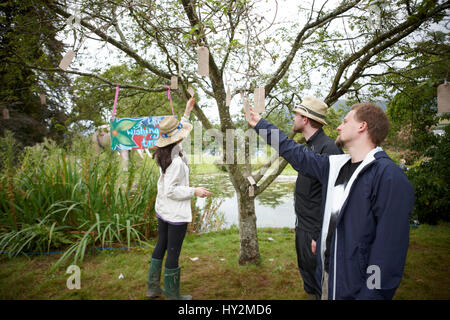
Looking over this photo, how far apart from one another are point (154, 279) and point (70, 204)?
2008 mm

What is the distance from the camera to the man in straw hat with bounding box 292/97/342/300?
1.79 m

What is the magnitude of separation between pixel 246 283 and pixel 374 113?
2.18 meters

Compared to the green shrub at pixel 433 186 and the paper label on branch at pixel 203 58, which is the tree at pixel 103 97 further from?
the green shrub at pixel 433 186

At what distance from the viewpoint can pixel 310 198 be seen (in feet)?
5.98

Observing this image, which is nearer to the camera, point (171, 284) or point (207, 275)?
point (171, 284)

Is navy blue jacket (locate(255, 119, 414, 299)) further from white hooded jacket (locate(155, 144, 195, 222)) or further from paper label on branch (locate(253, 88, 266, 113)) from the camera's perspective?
white hooded jacket (locate(155, 144, 195, 222))

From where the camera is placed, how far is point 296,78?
365 centimetres

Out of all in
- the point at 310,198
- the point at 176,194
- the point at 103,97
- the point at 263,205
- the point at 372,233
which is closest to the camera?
the point at 372,233

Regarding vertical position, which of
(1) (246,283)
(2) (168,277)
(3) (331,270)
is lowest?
(1) (246,283)

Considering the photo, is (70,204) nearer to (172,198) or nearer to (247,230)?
(172,198)

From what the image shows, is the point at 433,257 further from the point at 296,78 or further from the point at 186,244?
the point at 186,244

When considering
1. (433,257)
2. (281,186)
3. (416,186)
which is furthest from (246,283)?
(281,186)

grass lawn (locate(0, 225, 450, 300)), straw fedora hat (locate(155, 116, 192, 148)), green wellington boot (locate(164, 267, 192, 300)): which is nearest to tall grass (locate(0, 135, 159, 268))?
grass lawn (locate(0, 225, 450, 300))

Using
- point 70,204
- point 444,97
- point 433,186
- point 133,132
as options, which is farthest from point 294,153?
point 433,186
